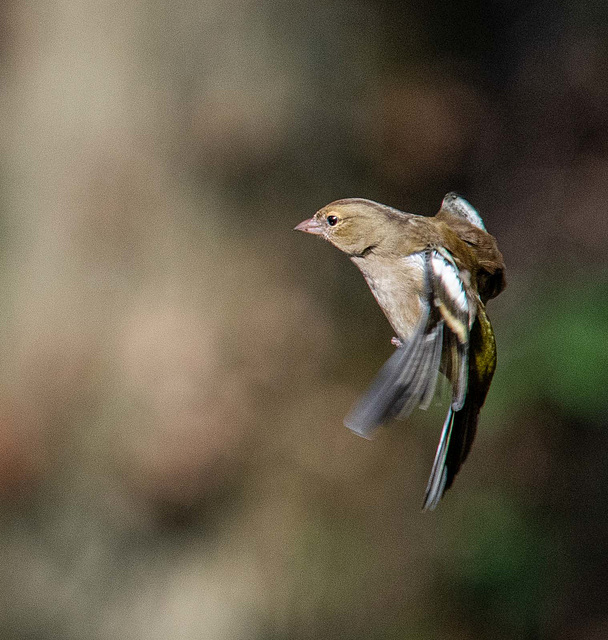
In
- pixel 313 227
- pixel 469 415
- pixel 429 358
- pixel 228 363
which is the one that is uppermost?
pixel 313 227

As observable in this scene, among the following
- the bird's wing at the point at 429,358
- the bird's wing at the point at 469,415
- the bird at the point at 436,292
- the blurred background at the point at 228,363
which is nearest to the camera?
the bird's wing at the point at 429,358

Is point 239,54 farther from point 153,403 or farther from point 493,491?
point 493,491

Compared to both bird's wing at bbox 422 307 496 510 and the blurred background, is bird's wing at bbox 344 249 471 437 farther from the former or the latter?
the blurred background

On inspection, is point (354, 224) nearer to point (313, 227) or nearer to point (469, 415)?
point (313, 227)

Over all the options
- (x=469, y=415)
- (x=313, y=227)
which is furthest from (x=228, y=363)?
(x=469, y=415)

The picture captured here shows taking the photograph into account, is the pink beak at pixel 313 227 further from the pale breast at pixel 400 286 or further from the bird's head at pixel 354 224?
the pale breast at pixel 400 286

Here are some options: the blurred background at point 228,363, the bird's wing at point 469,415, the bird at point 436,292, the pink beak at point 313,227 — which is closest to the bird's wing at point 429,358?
the bird at point 436,292

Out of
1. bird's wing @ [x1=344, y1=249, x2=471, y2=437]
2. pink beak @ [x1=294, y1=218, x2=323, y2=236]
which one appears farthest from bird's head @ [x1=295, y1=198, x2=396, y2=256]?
bird's wing @ [x1=344, y1=249, x2=471, y2=437]
